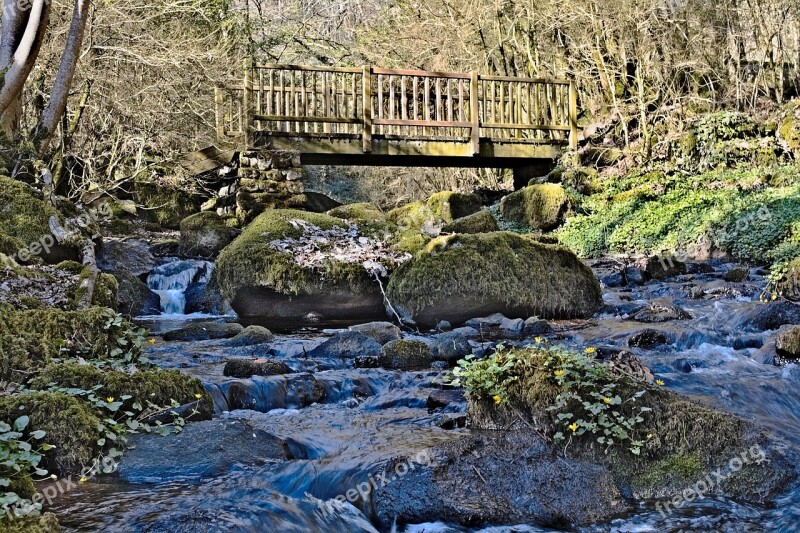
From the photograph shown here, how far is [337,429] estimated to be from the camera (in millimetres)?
4473

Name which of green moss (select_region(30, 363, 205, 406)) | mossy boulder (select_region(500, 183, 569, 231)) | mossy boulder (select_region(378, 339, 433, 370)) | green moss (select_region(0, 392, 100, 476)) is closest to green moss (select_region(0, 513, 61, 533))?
green moss (select_region(0, 392, 100, 476))

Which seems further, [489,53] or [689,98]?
[489,53]

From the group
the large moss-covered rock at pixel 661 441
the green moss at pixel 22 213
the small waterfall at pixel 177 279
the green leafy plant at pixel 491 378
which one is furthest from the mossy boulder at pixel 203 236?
the large moss-covered rock at pixel 661 441

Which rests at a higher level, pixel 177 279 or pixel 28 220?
pixel 28 220

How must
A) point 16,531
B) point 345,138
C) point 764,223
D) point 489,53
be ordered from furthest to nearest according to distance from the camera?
point 489,53
point 345,138
point 764,223
point 16,531

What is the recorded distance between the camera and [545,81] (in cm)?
1592

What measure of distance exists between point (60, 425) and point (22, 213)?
5.28 m

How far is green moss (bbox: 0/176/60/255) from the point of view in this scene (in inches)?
304

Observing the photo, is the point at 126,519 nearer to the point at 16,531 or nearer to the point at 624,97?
the point at 16,531

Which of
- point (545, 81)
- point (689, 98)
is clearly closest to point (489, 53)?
point (545, 81)

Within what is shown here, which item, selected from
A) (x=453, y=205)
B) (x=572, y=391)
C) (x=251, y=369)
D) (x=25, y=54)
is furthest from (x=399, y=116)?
(x=572, y=391)

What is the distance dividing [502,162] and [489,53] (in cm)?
345

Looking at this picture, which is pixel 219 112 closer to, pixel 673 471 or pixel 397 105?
pixel 397 105

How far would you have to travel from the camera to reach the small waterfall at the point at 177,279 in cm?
1009
